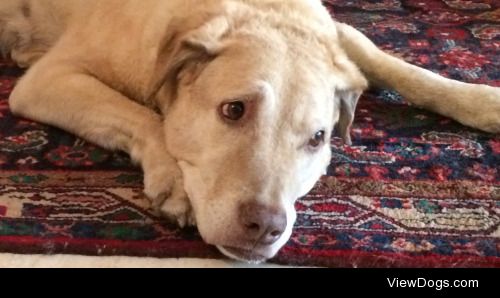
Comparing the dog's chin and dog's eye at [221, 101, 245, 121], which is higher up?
dog's eye at [221, 101, 245, 121]

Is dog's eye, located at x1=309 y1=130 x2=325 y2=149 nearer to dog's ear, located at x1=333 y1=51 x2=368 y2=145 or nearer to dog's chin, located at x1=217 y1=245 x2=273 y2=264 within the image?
dog's ear, located at x1=333 y1=51 x2=368 y2=145

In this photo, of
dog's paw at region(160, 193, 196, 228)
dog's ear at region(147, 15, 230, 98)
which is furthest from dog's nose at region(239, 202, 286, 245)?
dog's ear at region(147, 15, 230, 98)

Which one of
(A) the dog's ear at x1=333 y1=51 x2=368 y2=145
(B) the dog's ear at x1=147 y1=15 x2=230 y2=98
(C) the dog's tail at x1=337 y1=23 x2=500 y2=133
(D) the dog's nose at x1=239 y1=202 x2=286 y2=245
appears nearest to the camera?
(D) the dog's nose at x1=239 y1=202 x2=286 y2=245

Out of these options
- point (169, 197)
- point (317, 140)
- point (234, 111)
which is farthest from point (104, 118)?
point (317, 140)

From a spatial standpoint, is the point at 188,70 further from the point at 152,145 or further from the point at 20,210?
the point at 20,210

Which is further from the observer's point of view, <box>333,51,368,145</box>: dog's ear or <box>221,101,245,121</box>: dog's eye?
<box>333,51,368,145</box>: dog's ear
